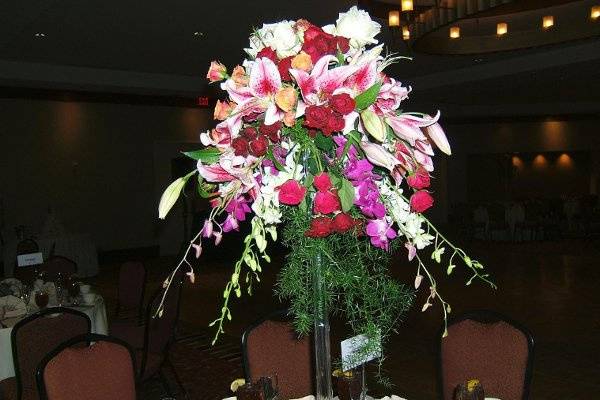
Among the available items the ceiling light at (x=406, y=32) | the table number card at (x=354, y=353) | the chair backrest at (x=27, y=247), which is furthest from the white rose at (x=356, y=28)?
the chair backrest at (x=27, y=247)

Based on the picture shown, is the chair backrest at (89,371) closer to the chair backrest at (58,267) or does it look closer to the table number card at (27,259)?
the table number card at (27,259)

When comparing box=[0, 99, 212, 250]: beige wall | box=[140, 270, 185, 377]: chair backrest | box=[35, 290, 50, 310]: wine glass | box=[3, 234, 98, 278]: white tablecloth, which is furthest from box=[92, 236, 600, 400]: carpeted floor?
box=[0, 99, 212, 250]: beige wall

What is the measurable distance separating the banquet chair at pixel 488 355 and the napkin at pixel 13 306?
289 cm

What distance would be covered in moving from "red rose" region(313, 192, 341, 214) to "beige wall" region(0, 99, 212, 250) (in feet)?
35.3

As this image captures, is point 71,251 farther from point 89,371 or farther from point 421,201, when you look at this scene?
point 421,201

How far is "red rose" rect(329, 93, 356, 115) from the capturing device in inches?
52.4

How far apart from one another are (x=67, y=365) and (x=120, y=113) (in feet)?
33.4

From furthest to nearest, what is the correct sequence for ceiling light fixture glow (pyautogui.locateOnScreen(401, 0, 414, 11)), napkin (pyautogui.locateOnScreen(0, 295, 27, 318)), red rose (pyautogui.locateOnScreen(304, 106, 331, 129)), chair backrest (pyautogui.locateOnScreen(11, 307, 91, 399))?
ceiling light fixture glow (pyautogui.locateOnScreen(401, 0, 414, 11)) < napkin (pyautogui.locateOnScreen(0, 295, 27, 318)) < chair backrest (pyautogui.locateOnScreen(11, 307, 91, 399)) < red rose (pyautogui.locateOnScreen(304, 106, 331, 129))

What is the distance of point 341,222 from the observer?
138cm

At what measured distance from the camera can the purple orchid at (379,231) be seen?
1497mm

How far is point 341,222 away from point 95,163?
1135 centimetres

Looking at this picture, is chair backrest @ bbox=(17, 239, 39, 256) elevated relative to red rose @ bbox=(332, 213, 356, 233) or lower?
lower

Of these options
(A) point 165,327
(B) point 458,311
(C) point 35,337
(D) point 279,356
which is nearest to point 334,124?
(D) point 279,356

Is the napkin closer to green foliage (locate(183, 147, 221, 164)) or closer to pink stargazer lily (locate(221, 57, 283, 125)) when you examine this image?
green foliage (locate(183, 147, 221, 164))
